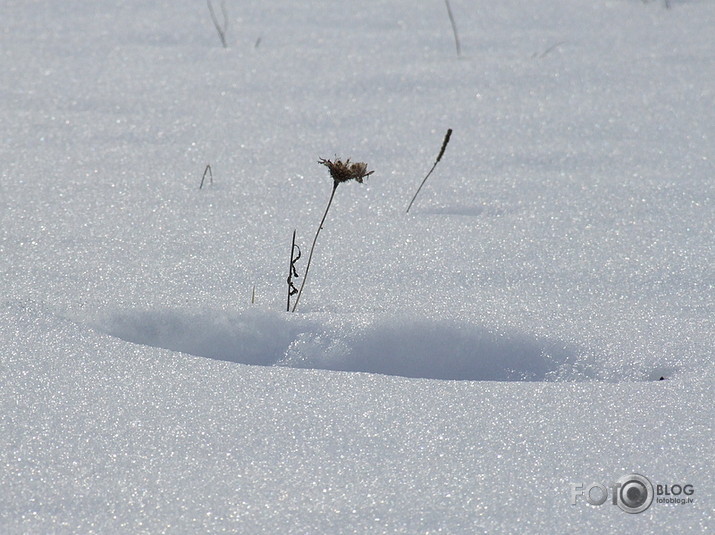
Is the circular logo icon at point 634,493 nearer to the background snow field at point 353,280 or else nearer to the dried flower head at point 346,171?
the background snow field at point 353,280

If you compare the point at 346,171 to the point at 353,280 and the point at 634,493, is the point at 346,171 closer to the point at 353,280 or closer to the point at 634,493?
the point at 353,280

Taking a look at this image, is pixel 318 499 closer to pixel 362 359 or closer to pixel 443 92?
pixel 362 359

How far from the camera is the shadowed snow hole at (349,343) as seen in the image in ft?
4.56

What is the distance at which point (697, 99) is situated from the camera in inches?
97.5

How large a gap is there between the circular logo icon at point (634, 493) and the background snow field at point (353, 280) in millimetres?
14

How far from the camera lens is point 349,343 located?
1407 mm

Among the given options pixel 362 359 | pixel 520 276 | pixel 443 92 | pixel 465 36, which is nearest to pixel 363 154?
pixel 443 92

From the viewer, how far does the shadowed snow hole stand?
4.56ft

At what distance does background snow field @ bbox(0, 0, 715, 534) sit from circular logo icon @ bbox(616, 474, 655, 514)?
1cm

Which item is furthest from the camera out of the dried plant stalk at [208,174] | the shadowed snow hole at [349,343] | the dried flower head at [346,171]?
the dried plant stalk at [208,174]

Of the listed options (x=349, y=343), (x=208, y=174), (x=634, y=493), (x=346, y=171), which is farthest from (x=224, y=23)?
(x=634, y=493)

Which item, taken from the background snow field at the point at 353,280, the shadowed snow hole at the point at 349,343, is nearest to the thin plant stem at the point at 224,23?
the background snow field at the point at 353,280

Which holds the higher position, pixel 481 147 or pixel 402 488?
pixel 402 488

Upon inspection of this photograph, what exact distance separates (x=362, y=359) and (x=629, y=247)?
66 cm
